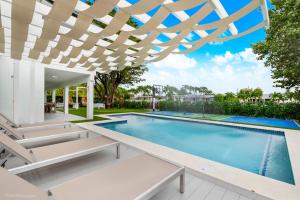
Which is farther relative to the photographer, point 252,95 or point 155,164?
point 252,95

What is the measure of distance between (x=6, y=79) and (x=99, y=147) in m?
6.81

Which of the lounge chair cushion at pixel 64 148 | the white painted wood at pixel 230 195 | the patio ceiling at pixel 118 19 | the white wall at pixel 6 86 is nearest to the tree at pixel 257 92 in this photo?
the patio ceiling at pixel 118 19

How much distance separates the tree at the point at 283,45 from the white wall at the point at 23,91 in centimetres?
1286

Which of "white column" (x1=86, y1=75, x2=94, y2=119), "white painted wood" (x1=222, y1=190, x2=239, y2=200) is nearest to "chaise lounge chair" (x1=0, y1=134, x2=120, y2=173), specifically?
"white painted wood" (x1=222, y1=190, x2=239, y2=200)

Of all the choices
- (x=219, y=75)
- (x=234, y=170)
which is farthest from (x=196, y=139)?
(x=219, y=75)

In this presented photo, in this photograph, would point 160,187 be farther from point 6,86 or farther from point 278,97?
point 278,97

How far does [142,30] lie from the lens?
3.21 metres

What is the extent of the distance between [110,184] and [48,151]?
1.88m

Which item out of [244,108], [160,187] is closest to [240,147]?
[160,187]

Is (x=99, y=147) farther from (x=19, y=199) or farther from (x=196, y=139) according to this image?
(x=196, y=139)

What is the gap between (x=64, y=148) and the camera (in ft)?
10.9

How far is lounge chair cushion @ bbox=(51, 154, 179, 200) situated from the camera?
177 cm

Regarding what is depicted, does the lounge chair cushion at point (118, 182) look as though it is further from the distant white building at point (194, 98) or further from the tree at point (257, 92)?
the tree at point (257, 92)

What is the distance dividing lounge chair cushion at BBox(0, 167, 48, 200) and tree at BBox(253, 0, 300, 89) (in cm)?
1084
